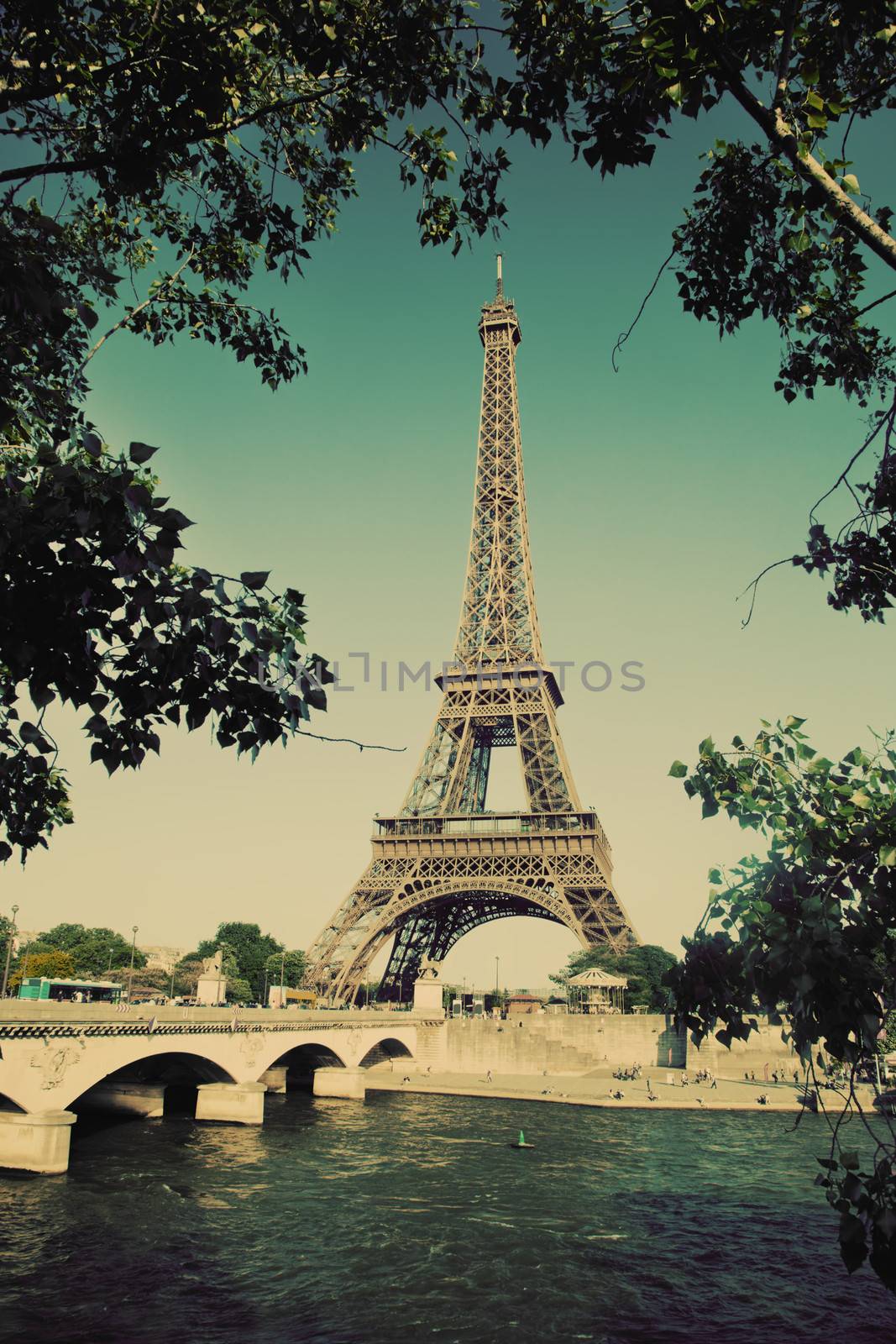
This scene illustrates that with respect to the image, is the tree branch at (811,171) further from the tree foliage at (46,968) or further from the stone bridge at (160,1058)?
the tree foliage at (46,968)

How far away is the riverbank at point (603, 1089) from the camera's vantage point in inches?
2146

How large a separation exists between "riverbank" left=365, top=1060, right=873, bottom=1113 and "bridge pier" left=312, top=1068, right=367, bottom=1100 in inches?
267

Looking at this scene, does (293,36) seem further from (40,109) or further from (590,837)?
Answer: (590,837)

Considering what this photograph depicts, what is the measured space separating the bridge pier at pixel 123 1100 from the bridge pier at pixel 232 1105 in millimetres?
2669

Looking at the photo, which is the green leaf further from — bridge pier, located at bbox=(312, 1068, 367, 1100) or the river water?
bridge pier, located at bbox=(312, 1068, 367, 1100)

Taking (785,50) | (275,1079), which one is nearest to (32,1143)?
(275,1079)

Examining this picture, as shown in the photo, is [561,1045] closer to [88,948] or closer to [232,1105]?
[232,1105]

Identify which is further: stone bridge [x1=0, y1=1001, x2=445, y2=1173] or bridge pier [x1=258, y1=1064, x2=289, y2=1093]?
bridge pier [x1=258, y1=1064, x2=289, y2=1093]

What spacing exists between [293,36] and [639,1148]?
141 ft

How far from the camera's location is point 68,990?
64438 millimetres

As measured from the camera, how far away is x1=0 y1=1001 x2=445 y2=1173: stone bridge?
97.9 ft

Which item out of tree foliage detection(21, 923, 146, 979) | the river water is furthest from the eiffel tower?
tree foliage detection(21, 923, 146, 979)

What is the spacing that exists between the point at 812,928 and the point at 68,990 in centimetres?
6891

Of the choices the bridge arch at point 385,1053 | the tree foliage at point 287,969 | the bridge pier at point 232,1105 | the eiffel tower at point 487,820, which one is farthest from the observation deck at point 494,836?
the tree foliage at point 287,969
